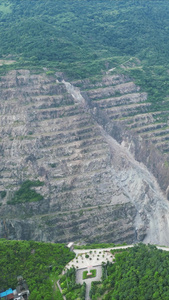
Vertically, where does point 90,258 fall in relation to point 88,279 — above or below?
below

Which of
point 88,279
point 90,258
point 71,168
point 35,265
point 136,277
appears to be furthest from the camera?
point 71,168

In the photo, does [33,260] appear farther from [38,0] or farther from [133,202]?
[38,0]

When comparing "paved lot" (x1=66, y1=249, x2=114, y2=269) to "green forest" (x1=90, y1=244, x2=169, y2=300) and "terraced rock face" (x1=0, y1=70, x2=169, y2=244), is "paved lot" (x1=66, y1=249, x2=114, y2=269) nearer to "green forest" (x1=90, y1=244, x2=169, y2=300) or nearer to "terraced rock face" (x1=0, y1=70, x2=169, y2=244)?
"green forest" (x1=90, y1=244, x2=169, y2=300)

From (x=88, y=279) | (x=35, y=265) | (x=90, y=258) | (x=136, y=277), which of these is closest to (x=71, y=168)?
(x=90, y=258)

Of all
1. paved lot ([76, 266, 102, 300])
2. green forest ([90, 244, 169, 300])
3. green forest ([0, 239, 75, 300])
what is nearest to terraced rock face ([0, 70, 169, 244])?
green forest ([0, 239, 75, 300])

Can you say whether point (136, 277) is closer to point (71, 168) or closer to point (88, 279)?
point (88, 279)

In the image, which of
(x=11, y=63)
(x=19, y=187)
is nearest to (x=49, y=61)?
(x=11, y=63)

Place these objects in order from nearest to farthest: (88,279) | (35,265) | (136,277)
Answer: (136,277) < (88,279) < (35,265)
